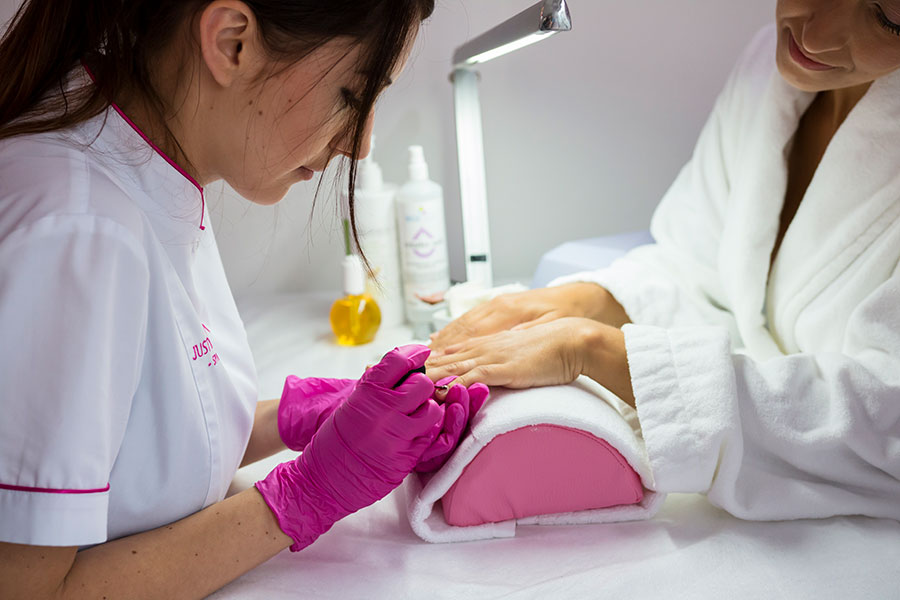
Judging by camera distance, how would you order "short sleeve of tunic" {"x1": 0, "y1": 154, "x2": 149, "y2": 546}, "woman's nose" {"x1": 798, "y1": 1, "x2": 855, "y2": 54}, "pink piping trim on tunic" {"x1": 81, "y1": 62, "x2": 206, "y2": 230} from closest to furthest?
"short sleeve of tunic" {"x1": 0, "y1": 154, "x2": 149, "y2": 546}
"pink piping trim on tunic" {"x1": 81, "y1": 62, "x2": 206, "y2": 230}
"woman's nose" {"x1": 798, "y1": 1, "x2": 855, "y2": 54}

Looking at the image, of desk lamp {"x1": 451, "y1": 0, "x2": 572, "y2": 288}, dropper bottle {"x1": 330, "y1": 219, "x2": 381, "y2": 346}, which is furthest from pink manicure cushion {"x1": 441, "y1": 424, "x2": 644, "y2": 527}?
dropper bottle {"x1": 330, "y1": 219, "x2": 381, "y2": 346}

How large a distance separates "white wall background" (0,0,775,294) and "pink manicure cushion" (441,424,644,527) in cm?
93

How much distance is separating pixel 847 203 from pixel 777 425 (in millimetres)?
381

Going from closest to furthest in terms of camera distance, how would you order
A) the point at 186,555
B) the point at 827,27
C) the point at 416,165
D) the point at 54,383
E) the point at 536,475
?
the point at 54,383
the point at 186,555
the point at 536,475
the point at 827,27
the point at 416,165

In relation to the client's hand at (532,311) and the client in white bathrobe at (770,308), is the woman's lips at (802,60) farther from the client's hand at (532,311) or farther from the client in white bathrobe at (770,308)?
the client's hand at (532,311)

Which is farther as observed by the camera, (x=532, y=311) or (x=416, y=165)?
(x=416, y=165)

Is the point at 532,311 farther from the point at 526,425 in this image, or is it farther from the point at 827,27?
the point at 827,27

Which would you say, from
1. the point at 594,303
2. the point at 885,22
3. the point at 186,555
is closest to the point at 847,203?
the point at 885,22

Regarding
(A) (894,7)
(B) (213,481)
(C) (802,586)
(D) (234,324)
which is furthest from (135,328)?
(A) (894,7)

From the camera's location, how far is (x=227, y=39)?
0.71 metres

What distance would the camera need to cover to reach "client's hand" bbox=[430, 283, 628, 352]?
1.18 metres

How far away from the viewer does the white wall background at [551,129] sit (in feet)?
5.63

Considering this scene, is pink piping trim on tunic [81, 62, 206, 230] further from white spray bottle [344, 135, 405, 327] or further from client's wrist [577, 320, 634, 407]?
white spray bottle [344, 135, 405, 327]

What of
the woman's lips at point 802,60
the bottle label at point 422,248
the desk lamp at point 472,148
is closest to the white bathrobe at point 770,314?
the woman's lips at point 802,60
